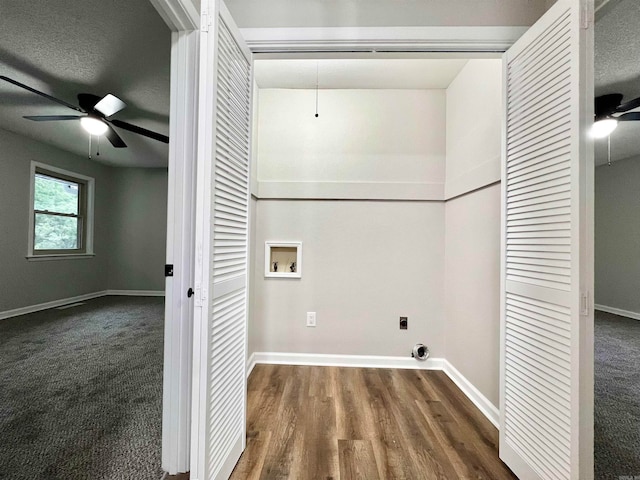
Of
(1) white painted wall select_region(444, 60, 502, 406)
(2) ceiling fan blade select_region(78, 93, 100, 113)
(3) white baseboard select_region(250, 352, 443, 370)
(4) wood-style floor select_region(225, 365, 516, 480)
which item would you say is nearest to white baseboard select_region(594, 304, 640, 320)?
(1) white painted wall select_region(444, 60, 502, 406)

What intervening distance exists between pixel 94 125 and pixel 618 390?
14.5ft

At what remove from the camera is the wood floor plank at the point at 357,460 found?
138 centimetres

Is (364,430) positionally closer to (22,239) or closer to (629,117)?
(629,117)

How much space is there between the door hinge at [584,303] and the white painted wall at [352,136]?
171 centimetres

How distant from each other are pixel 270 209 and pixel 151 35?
5.06ft

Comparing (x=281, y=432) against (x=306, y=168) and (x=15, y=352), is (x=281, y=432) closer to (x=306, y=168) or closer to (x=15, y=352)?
(x=306, y=168)

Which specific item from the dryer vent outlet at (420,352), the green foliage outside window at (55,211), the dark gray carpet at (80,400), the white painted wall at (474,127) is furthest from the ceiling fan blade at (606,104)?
the green foliage outside window at (55,211)

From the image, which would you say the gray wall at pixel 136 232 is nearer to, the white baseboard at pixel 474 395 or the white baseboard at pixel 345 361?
the white baseboard at pixel 345 361

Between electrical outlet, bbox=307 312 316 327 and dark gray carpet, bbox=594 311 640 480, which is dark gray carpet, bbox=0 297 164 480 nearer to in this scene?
electrical outlet, bbox=307 312 316 327

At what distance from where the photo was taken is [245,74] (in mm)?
1525

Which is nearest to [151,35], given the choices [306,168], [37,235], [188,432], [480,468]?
[306,168]

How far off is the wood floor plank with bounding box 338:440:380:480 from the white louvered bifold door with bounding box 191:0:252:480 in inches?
20.3

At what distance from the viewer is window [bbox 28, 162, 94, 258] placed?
4422 millimetres

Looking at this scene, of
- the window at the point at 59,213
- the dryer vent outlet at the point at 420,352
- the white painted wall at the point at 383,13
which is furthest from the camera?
the window at the point at 59,213
